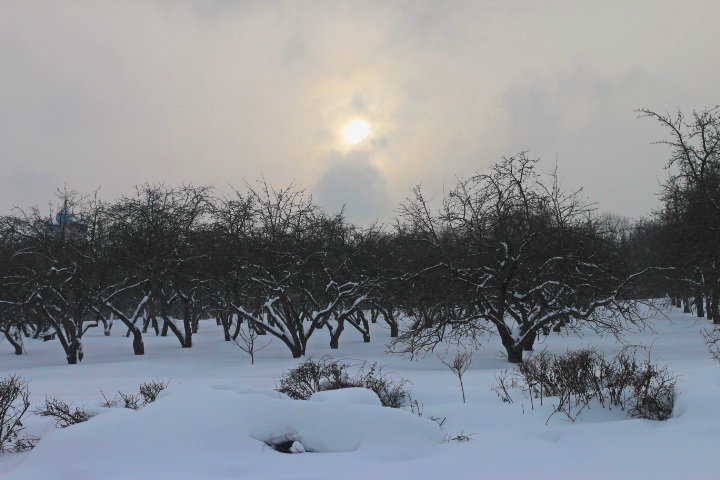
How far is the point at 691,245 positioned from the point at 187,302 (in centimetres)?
2375

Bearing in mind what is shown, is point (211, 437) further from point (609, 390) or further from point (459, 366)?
point (609, 390)

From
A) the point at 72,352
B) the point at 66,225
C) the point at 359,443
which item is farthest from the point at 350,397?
the point at 66,225

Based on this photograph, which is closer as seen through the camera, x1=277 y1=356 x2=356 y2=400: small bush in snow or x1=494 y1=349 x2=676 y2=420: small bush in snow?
x1=494 y1=349 x2=676 y2=420: small bush in snow

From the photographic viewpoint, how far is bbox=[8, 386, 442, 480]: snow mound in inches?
193

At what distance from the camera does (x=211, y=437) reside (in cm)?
532

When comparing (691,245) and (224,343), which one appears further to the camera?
(224,343)

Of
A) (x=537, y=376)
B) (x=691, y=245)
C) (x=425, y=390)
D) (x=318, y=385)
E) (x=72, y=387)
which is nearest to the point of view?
(x=537, y=376)

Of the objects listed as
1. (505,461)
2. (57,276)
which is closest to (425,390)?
(505,461)

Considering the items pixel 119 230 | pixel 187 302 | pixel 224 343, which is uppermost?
pixel 119 230

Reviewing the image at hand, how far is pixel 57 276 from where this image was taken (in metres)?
22.7

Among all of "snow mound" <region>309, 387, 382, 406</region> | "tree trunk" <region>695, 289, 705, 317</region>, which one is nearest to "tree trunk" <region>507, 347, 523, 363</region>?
"snow mound" <region>309, 387, 382, 406</region>

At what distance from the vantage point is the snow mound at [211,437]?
16.0 ft

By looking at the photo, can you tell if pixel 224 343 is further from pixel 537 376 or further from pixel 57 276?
pixel 537 376

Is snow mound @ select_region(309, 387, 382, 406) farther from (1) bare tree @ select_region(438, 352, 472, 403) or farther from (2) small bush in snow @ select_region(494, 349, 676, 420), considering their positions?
(2) small bush in snow @ select_region(494, 349, 676, 420)
